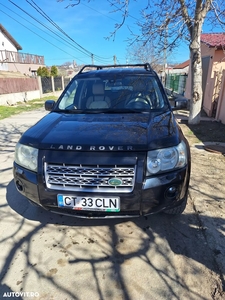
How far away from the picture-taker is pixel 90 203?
6.44 ft

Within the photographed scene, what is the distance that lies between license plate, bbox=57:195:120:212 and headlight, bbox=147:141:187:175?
43cm

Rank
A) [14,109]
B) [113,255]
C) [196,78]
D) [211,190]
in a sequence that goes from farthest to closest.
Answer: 1. [14,109]
2. [196,78]
3. [211,190]
4. [113,255]

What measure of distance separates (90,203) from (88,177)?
25 cm

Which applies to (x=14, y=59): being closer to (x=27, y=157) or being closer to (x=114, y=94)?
(x=114, y=94)

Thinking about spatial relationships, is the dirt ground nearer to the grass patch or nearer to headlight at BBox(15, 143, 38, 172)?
headlight at BBox(15, 143, 38, 172)

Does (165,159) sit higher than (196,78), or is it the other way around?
(196,78)

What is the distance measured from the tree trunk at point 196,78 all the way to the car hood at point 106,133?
16.5 feet

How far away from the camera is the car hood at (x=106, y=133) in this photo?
1962mm

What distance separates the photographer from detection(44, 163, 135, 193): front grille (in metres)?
1.88

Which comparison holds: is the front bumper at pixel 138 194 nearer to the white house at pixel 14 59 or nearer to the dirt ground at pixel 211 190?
the dirt ground at pixel 211 190

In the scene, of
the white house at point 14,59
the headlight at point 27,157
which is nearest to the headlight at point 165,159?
the headlight at point 27,157

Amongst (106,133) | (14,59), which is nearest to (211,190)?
(106,133)

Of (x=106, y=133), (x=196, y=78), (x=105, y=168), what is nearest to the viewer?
(x=105, y=168)

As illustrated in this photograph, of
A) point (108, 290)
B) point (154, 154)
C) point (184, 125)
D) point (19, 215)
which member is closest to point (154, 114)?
point (154, 154)
